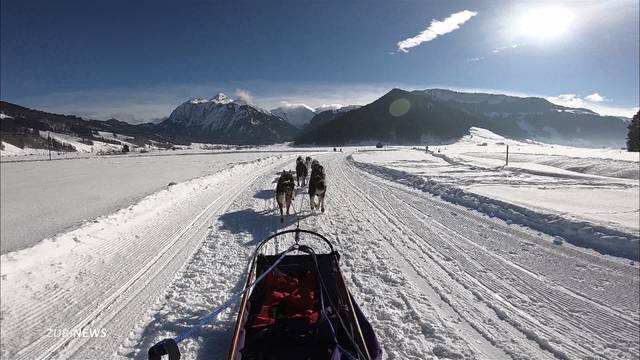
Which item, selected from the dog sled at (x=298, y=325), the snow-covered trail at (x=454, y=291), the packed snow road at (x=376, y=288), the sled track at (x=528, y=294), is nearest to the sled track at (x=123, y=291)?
the packed snow road at (x=376, y=288)

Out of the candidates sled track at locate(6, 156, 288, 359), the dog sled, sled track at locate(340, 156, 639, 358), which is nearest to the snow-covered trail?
sled track at locate(340, 156, 639, 358)

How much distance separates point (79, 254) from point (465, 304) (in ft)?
22.0

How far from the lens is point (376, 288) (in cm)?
505

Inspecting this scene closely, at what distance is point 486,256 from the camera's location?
21.2 feet

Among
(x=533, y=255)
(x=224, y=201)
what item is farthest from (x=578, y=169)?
(x=224, y=201)

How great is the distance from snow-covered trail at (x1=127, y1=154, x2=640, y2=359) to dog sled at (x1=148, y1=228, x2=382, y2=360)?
0.55 metres

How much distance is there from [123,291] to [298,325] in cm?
316

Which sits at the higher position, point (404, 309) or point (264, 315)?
point (264, 315)

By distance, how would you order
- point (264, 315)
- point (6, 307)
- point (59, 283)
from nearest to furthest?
point (264, 315)
point (6, 307)
point (59, 283)

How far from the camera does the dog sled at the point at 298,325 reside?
3.03m

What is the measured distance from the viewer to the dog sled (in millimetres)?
3031

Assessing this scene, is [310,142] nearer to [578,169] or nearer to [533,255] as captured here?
[578,169]

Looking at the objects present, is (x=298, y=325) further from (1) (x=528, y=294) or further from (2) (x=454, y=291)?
(1) (x=528, y=294)

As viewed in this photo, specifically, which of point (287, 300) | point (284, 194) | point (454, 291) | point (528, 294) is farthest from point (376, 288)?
point (284, 194)
